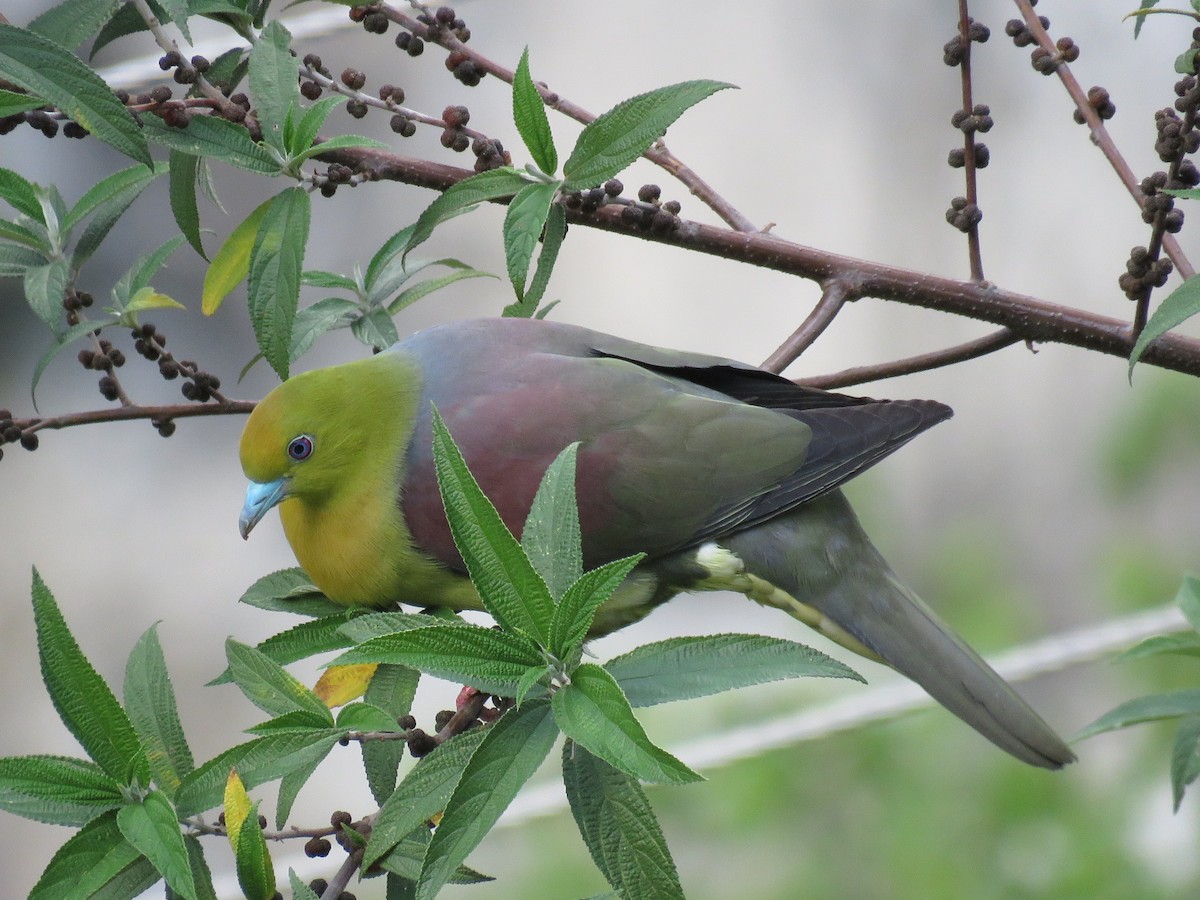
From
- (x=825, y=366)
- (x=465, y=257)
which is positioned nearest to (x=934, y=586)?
(x=825, y=366)

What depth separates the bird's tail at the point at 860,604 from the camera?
1188mm

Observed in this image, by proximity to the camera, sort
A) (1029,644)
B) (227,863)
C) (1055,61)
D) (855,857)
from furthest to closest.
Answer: (227,863) < (1029,644) < (855,857) < (1055,61)

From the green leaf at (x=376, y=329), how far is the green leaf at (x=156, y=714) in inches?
15.6

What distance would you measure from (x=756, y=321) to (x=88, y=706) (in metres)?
2.77

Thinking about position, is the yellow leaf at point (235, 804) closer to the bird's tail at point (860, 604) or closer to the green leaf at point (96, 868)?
the green leaf at point (96, 868)

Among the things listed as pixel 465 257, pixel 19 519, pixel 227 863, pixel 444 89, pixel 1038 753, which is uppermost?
pixel 444 89

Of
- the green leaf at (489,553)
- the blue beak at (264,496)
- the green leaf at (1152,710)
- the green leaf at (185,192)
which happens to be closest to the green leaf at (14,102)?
the green leaf at (185,192)

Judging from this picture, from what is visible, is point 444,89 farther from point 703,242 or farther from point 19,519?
point 703,242

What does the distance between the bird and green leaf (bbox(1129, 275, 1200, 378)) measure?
35 centimetres

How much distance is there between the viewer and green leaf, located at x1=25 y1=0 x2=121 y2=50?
0.91m

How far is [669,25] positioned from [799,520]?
248 cm

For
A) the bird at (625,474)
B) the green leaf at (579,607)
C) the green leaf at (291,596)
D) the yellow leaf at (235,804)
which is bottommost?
the yellow leaf at (235,804)

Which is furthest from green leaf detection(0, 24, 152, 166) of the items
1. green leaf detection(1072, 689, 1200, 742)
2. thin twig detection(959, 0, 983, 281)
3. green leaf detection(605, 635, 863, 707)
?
green leaf detection(1072, 689, 1200, 742)

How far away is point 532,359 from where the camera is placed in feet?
3.88
